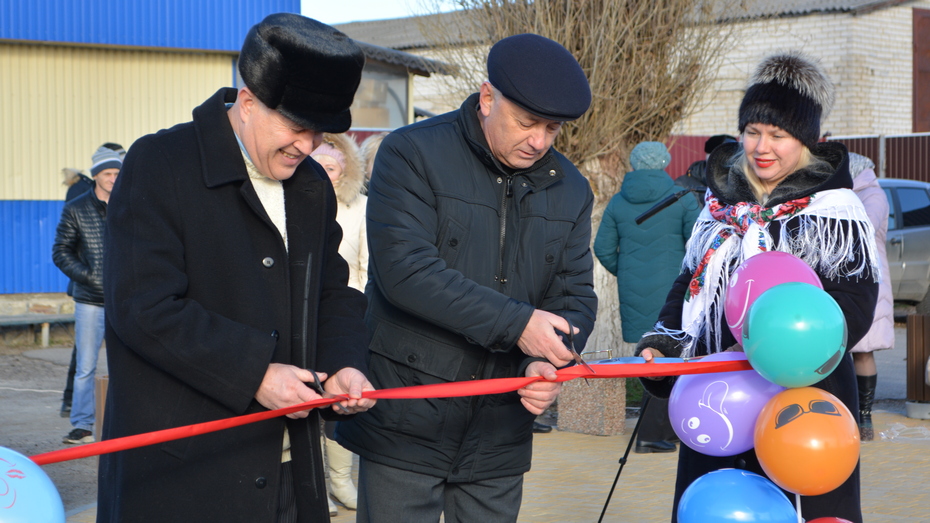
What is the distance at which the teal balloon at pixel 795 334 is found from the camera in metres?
2.63

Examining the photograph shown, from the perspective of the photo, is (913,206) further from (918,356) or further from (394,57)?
(394,57)

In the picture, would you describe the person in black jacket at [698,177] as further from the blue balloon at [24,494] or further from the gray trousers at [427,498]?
the blue balloon at [24,494]

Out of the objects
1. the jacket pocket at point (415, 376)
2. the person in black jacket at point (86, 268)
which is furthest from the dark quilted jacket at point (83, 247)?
the jacket pocket at point (415, 376)

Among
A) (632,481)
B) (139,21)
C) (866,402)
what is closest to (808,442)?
(632,481)

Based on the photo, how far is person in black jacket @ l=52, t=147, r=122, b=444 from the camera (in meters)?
7.02

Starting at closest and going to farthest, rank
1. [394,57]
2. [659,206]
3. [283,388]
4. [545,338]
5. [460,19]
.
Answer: [283,388] < [545,338] < [659,206] < [460,19] < [394,57]

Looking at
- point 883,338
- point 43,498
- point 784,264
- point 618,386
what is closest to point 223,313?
point 43,498

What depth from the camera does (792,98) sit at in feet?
10.2

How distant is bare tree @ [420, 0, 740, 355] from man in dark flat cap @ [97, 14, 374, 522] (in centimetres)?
688

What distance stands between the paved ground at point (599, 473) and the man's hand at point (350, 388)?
9.14 feet

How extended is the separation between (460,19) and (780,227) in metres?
7.38

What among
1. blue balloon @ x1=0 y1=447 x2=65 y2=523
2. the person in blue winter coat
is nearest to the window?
the person in blue winter coat

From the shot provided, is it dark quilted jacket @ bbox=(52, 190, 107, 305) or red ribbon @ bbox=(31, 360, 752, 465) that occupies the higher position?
dark quilted jacket @ bbox=(52, 190, 107, 305)

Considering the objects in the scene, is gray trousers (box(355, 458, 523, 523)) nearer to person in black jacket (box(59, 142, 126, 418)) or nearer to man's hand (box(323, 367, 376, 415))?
man's hand (box(323, 367, 376, 415))
